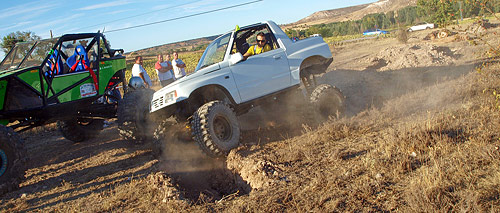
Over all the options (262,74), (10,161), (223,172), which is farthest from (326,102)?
(10,161)

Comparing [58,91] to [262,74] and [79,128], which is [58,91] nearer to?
[79,128]

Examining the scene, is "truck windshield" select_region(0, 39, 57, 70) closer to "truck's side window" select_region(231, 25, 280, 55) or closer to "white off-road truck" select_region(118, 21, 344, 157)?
"white off-road truck" select_region(118, 21, 344, 157)

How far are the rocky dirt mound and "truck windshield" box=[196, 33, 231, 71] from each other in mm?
7262

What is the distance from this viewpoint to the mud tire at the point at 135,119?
22.6 ft

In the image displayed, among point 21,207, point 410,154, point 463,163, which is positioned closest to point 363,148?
point 410,154

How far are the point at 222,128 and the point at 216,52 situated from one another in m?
1.66

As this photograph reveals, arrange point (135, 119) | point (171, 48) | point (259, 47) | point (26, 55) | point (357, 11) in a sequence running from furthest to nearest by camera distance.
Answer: point (357, 11), point (171, 48), point (26, 55), point (259, 47), point (135, 119)

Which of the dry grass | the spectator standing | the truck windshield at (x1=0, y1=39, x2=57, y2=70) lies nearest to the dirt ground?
the dry grass

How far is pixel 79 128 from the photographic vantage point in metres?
8.77

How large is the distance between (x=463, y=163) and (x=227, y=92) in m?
3.61

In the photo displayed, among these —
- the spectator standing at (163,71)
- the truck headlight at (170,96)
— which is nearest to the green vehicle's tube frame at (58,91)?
the truck headlight at (170,96)

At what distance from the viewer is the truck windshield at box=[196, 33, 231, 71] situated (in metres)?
6.81

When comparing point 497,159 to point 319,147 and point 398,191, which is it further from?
point 319,147

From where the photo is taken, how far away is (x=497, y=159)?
3939 millimetres
